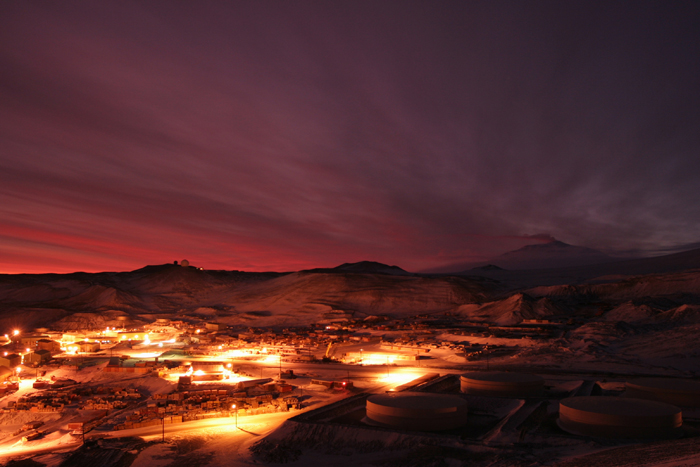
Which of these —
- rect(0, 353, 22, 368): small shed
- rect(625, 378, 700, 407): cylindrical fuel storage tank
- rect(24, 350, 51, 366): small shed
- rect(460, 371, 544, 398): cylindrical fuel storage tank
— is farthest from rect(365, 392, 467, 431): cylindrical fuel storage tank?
rect(24, 350, 51, 366): small shed

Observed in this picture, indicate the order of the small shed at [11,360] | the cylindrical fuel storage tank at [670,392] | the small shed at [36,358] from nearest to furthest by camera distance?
1. the cylindrical fuel storage tank at [670,392]
2. the small shed at [11,360]
3. the small shed at [36,358]

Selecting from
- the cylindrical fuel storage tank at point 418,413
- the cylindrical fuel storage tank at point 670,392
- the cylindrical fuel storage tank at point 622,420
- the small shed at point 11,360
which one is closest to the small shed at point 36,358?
the small shed at point 11,360

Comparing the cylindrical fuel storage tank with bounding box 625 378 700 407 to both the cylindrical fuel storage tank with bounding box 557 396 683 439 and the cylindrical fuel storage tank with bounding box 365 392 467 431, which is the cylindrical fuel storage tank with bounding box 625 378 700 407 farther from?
the cylindrical fuel storage tank with bounding box 365 392 467 431

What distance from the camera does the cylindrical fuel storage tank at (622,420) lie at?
26.0 meters

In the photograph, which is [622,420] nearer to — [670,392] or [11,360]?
[670,392]

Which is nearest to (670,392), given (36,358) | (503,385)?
(503,385)

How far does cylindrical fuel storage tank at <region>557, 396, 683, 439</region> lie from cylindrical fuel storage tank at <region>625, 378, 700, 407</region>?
7363mm

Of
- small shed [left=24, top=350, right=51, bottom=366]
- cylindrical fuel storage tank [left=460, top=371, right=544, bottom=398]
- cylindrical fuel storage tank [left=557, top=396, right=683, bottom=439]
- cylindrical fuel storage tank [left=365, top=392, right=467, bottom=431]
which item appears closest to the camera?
cylindrical fuel storage tank [left=557, top=396, right=683, bottom=439]

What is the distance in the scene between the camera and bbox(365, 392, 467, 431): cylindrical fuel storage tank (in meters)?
27.7

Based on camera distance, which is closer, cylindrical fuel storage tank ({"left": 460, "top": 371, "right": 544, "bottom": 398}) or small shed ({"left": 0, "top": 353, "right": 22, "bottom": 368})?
cylindrical fuel storage tank ({"left": 460, "top": 371, "right": 544, "bottom": 398})

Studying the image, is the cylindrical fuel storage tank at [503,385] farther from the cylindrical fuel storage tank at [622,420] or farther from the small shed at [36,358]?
the small shed at [36,358]

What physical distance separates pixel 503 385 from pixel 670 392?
12.0 meters

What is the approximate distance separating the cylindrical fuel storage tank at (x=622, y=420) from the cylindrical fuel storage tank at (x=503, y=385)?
26.9 ft

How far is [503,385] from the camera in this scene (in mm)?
36688
